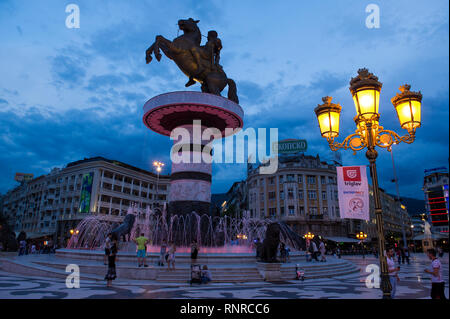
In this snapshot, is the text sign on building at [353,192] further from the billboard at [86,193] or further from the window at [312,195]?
the billboard at [86,193]

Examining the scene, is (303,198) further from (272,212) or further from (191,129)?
(191,129)

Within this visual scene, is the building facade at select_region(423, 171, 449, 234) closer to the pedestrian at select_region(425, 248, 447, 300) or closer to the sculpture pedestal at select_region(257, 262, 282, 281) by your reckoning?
the sculpture pedestal at select_region(257, 262, 282, 281)

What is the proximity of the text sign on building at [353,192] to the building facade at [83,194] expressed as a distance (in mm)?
49415

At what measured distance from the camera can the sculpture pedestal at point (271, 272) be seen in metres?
13.2

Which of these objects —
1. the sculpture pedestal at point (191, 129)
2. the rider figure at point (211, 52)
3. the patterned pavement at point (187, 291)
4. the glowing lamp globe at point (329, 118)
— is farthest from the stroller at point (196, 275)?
the rider figure at point (211, 52)

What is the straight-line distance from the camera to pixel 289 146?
62.2 metres

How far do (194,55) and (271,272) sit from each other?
15.0 meters

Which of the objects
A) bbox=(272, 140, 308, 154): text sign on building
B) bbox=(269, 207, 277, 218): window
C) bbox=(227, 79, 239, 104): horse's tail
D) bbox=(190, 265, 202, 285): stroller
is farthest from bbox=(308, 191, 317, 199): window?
bbox=(190, 265, 202, 285): stroller

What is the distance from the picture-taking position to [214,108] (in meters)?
19.1

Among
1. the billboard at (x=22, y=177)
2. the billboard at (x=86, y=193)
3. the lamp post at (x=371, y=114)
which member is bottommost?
the lamp post at (x=371, y=114)

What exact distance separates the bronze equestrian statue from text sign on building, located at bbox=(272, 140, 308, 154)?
137 feet

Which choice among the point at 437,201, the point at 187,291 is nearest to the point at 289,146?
the point at 187,291

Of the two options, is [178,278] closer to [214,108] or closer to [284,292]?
[284,292]

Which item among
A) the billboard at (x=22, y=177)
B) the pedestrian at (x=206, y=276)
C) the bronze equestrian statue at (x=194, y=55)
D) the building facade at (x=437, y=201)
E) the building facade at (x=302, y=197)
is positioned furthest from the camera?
the billboard at (x=22, y=177)
